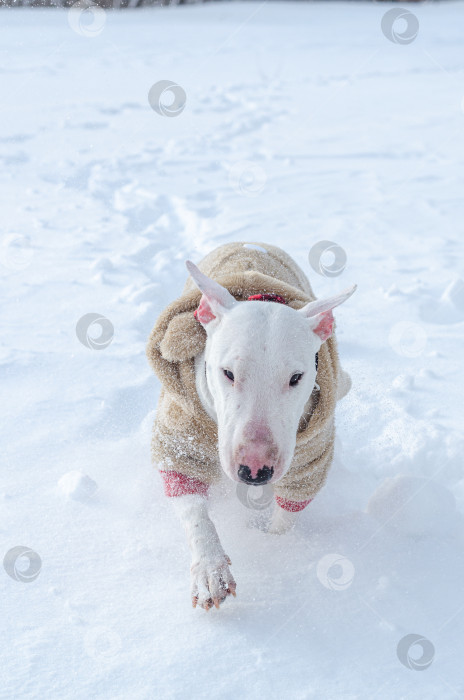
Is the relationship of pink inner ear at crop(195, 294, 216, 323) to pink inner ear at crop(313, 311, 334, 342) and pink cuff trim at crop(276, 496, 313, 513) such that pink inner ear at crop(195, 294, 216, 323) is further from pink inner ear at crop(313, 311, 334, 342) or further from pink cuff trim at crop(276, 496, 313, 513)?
pink cuff trim at crop(276, 496, 313, 513)

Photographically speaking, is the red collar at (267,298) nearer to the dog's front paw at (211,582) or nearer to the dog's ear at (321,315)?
the dog's ear at (321,315)

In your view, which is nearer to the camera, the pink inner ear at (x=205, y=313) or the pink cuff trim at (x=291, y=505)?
the pink inner ear at (x=205, y=313)

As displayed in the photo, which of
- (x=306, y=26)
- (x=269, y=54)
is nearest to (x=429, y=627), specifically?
(x=269, y=54)

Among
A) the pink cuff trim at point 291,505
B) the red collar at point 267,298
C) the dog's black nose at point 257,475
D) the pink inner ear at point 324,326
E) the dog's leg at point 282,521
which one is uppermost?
the red collar at point 267,298

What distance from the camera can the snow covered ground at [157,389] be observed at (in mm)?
1775

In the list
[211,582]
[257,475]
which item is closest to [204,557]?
[211,582]

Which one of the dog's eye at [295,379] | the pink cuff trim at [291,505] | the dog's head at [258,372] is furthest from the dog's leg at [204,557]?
the dog's eye at [295,379]

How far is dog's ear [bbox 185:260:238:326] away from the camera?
1867mm

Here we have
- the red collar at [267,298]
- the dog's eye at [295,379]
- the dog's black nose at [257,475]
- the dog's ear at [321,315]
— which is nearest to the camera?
the dog's black nose at [257,475]

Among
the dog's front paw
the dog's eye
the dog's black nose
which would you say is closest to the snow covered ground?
the dog's front paw

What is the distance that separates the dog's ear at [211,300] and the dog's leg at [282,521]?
29.2 inches

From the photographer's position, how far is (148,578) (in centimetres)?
201

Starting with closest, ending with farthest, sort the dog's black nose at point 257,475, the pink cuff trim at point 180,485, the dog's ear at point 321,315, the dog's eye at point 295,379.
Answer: the dog's black nose at point 257,475 → the dog's eye at point 295,379 → the dog's ear at point 321,315 → the pink cuff trim at point 180,485

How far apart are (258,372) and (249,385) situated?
4 centimetres
